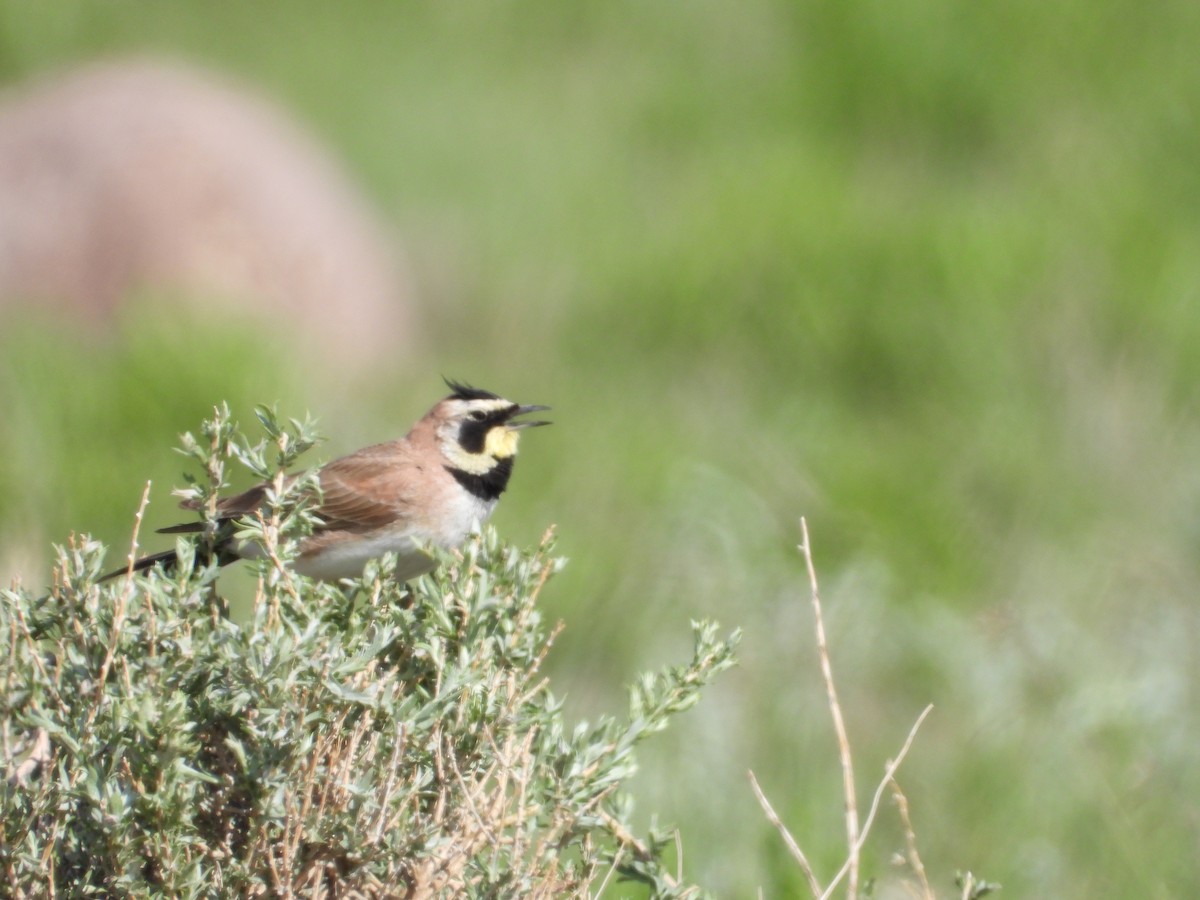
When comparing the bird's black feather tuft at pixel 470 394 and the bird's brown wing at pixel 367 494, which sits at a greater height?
the bird's black feather tuft at pixel 470 394

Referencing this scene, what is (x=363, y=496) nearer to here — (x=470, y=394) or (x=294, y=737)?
(x=470, y=394)

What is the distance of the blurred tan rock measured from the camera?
38.5 feet

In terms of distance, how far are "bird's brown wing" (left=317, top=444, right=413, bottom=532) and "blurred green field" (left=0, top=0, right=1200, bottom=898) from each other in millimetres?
644

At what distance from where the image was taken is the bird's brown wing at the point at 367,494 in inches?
203

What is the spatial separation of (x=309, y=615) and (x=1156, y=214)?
480 inches

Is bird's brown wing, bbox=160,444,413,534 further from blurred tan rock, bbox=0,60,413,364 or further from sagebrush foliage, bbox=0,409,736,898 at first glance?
blurred tan rock, bbox=0,60,413,364

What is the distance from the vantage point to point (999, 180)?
14.8 m

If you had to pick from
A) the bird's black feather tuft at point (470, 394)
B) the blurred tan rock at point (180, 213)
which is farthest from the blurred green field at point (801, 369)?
the bird's black feather tuft at point (470, 394)

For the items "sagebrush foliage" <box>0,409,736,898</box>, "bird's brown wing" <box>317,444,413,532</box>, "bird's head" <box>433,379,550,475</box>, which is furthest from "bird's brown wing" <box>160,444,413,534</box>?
"sagebrush foliage" <box>0,409,736,898</box>

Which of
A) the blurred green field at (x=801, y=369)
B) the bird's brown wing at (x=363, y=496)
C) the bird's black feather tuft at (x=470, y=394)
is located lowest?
the bird's brown wing at (x=363, y=496)

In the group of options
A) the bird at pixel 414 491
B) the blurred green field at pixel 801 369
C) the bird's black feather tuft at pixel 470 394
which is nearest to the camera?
the bird at pixel 414 491

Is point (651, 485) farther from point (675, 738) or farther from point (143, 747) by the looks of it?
point (143, 747)

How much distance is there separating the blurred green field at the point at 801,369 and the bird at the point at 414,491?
63 cm

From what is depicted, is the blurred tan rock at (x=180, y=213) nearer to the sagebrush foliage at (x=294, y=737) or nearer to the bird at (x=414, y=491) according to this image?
the bird at (x=414, y=491)
